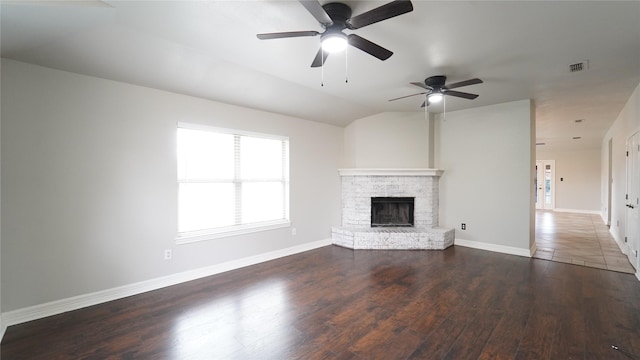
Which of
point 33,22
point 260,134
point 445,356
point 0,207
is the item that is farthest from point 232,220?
point 445,356

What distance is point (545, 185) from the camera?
11.1m

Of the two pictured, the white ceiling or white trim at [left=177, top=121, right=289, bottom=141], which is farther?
white trim at [left=177, top=121, right=289, bottom=141]

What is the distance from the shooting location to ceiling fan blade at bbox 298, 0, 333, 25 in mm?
1739

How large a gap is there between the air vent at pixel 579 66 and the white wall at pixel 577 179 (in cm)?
913

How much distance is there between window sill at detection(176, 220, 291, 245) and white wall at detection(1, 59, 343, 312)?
0.29 feet

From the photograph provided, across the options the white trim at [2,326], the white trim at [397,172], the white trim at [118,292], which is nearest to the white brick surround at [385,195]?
the white trim at [397,172]

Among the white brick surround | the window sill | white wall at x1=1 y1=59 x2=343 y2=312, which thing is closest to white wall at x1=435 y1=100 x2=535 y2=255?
the white brick surround

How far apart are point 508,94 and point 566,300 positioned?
9.99 ft

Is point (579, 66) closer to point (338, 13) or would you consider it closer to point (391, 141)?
point (391, 141)

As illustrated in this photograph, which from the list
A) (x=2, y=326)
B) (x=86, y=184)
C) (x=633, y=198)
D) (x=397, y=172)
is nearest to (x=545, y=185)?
(x=633, y=198)

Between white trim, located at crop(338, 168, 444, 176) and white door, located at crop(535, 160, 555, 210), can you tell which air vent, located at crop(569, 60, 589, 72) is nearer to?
white trim, located at crop(338, 168, 444, 176)

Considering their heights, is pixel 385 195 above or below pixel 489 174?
below

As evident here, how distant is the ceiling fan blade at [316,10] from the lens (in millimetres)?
1739

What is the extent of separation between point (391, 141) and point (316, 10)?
4.25m
